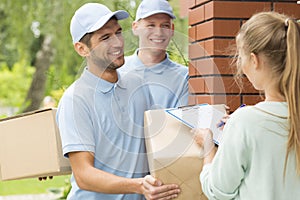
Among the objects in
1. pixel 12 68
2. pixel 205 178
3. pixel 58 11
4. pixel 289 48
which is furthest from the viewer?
pixel 12 68

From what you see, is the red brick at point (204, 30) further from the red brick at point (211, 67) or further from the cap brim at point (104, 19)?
the cap brim at point (104, 19)

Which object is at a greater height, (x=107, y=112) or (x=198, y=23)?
(x=198, y=23)

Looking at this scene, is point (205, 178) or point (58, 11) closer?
point (205, 178)

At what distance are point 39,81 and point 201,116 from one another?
12445 mm

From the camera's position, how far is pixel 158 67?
2.59m

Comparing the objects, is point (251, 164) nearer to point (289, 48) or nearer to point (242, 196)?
point (242, 196)

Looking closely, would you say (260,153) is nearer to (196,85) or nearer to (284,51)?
(284,51)

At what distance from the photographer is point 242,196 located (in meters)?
2.15

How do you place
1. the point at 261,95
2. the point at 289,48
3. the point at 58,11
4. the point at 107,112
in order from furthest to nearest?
the point at 58,11 < the point at 261,95 < the point at 107,112 < the point at 289,48

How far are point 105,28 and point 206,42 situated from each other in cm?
54

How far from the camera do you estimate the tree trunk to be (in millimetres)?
14396

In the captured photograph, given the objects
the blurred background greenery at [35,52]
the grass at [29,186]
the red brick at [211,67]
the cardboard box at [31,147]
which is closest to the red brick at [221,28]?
the red brick at [211,67]

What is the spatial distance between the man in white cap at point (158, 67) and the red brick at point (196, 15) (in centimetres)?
31

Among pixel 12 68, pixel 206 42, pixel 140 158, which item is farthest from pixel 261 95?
pixel 12 68
